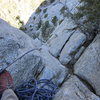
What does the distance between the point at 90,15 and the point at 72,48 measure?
1.39m

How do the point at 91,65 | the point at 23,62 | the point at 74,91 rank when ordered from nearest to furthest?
the point at 74,91
the point at 23,62
the point at 91,65

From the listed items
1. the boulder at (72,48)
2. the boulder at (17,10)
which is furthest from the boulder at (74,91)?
the boulder at (17,10)

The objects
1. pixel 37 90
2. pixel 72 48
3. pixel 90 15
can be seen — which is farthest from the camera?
pixel 90 15

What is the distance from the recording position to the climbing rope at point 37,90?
6.01 metres

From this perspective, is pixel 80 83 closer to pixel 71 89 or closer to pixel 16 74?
pixel 71 89

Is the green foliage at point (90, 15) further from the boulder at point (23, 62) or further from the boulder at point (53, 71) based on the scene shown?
the boulder at point (23, 62)

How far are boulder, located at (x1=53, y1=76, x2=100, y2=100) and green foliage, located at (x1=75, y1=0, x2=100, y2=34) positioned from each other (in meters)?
2.19

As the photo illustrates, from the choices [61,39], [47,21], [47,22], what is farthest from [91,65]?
[47,21]

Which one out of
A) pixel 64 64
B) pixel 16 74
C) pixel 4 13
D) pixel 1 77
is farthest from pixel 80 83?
pixel 4 13

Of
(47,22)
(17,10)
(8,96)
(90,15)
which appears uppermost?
(90,15)

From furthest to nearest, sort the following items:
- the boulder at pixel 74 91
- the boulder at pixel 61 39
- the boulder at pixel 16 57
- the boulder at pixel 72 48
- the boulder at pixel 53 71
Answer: the boulder at pixel 61 39
the boulder at pixel 72 48
the boulder at pixel 53 71
the boulder at pixel 16 57
the boulder at pixel 74 91

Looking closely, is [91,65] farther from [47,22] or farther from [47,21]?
[47,21]

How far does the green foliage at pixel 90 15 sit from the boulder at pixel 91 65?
0.71 meters

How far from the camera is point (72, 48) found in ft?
27.9
